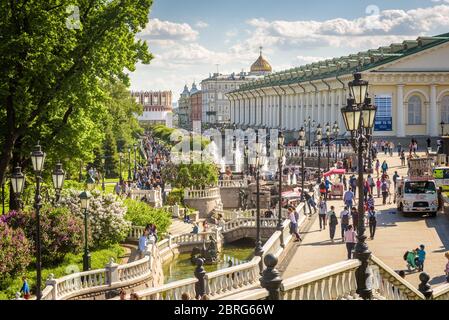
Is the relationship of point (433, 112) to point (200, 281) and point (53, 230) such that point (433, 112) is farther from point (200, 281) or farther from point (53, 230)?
point (200, 281)

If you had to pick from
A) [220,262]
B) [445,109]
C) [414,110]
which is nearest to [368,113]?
[220,262]

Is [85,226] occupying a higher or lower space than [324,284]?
lower

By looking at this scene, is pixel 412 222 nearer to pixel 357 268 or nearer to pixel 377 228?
pixel 377 228

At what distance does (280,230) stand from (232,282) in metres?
8.07

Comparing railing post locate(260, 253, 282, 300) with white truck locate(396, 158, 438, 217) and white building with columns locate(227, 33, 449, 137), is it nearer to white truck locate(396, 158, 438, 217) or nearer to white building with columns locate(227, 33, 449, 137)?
white truck locate(396, 158, 438, 217)

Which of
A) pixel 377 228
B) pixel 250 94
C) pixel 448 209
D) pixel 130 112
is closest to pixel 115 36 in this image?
pixel 377 228

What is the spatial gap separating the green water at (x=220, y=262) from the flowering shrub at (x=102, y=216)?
308cm

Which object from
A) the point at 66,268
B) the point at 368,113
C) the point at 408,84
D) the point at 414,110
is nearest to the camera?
the point at 368,113

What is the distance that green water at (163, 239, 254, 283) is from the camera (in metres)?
35.1

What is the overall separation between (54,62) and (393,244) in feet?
47.0

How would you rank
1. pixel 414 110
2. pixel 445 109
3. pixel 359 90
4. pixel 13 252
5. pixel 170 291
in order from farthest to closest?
pixel 445 109 → pixel 414 110 → pixel 13 252 → pixel 170 291 → pixel 359 90

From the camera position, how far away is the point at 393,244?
27.1 m

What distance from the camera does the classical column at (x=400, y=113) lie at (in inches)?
2876

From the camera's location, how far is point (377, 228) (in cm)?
3120
